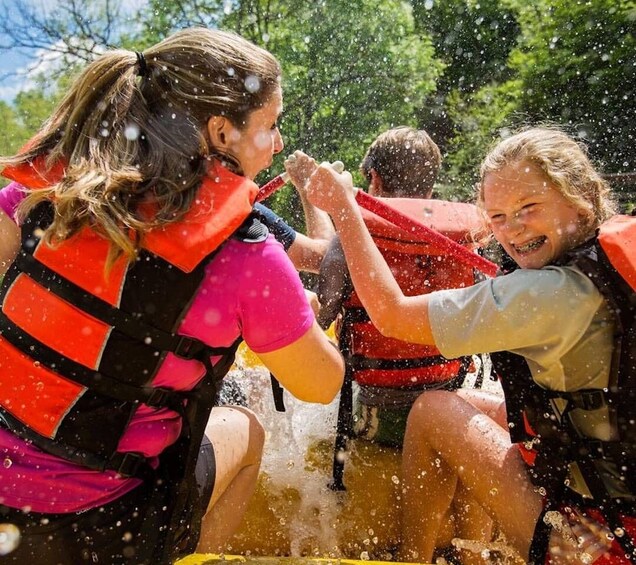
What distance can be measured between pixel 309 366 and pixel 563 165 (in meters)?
0.85

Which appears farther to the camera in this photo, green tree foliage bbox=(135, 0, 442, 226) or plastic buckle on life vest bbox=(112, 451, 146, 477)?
green tree foliage bbox=(135, 0, 442, 226)

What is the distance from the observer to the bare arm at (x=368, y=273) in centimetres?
168

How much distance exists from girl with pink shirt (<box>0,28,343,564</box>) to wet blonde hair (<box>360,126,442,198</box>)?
115 cm

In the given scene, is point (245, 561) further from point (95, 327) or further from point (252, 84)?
point (252, 84)

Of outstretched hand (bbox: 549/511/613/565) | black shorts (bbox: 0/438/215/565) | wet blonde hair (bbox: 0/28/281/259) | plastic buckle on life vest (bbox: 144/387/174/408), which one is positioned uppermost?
wet blonde hair (bbox: 0/28/281/259)

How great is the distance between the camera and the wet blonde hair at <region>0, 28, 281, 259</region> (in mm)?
1229

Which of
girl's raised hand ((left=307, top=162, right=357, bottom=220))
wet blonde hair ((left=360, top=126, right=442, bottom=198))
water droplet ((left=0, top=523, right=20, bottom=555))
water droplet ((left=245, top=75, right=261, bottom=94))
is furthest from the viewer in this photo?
wet blonde hair ((left=360, top=126, right=442, bottom=198))

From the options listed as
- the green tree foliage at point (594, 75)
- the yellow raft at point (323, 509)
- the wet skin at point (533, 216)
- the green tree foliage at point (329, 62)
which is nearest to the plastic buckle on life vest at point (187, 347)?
the wet skin at point (533, 216)

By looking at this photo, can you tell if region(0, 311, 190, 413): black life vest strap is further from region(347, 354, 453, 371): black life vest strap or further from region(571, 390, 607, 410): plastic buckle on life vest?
region(347, 354, 453, 371): black life vest strap

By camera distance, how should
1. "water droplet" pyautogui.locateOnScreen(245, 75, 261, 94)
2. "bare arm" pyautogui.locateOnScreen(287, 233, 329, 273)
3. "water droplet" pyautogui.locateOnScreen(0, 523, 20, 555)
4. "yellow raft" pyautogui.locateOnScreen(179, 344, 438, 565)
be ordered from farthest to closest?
"bare arm" pyautogui.locateOnScreen(287, 233, 329, 273) → "yellow raft" pyautogui.locateOnScreen(179, 344, 438, 565) → "water droplet" pyautogui.locateOnScreen(245, 75, 261, 94) → "water droplet" pyautogui.locateOnScreen(0, 523, 20, 555)

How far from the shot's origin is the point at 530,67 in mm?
14625

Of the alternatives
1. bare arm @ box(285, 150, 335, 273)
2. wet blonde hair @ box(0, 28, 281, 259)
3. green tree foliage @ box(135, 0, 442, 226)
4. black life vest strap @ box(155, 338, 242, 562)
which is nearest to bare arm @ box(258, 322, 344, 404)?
black life vest strap @ box(155, 338, 242, 562)

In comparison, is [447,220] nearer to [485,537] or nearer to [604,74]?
[485,537]

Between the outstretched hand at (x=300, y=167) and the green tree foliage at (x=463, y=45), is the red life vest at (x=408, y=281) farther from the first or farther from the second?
the green tree foliage at (x=463, y=45)
